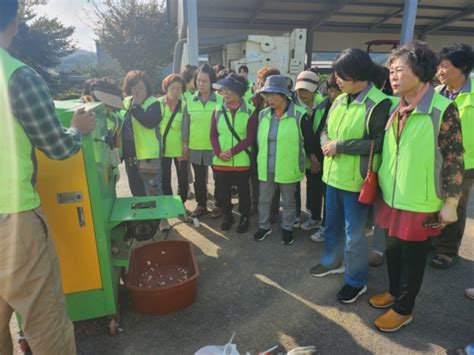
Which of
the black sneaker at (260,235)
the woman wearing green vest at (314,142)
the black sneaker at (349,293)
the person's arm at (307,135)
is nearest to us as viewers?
the black sneaker at (349,293)

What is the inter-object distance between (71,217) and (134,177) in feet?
5.70

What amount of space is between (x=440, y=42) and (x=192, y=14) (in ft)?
53.8

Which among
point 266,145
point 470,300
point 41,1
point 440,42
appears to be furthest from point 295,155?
point 41,1

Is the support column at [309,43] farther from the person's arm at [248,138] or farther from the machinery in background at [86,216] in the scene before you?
the machinery in background at [86,216]

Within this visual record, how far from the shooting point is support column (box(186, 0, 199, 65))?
813cm

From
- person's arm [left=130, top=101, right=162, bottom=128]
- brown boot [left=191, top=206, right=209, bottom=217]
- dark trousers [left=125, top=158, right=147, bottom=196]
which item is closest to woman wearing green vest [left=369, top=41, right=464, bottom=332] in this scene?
person's arm [left=130, top=101, right=162, bottom=128]

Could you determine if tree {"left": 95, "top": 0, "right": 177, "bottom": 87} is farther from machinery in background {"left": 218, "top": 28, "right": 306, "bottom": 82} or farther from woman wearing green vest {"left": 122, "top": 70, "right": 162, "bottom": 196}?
woman wearing green vest {"left": 122, "top": 70, "right": 162, "bottom": 196}

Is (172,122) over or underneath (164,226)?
over

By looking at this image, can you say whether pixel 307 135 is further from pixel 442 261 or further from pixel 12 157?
pixel 12 157

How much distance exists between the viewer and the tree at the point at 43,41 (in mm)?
21375

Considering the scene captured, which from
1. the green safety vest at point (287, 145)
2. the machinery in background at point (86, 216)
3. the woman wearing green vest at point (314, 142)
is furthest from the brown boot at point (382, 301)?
the machinery in background at point (86, 216)

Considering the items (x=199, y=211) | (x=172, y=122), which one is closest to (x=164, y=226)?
(x=199, y=211)

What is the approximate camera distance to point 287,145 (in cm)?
345

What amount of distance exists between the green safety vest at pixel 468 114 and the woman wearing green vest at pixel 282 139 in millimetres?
1308
